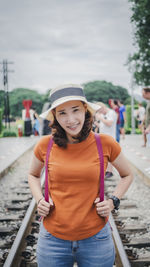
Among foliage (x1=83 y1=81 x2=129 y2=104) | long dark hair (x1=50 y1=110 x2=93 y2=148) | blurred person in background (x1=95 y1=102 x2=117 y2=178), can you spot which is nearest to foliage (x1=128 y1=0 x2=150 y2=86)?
blurred person in background (x1=95 y1=102 x2=117 y2=178)

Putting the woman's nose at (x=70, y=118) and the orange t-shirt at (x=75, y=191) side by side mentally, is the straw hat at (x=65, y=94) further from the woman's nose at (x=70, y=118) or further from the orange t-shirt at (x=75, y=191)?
the orange t-shirt at (x=75, y=191)

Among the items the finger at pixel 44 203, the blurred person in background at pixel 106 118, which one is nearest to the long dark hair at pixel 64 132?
the finger at pixel 44 203

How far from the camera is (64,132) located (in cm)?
183

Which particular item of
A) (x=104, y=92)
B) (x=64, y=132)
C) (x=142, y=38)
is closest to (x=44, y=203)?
(x=64, y=132)

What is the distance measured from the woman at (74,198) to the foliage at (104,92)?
9230cm

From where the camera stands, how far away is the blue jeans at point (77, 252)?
170 cm

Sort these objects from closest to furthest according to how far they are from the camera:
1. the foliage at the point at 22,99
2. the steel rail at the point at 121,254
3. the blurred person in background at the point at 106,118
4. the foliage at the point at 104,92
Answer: the steel rail at the point at 121,254
the blurred person in background at the point at 106,118
the foliage at the point at 104,92
the foliage at the point at 22,99

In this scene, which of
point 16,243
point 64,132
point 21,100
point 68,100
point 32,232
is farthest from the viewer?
point 21,100

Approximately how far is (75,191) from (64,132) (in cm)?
40

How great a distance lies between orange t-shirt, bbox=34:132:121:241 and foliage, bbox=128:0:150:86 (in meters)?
27.1

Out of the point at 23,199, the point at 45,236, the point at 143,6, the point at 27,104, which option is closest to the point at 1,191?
the point at 23,199

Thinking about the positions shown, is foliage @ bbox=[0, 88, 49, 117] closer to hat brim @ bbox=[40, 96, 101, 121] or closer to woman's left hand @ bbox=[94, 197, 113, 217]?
hat brim @ bbox=[40, 96, 101, 121]

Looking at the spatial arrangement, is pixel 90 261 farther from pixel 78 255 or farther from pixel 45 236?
pixel 45 236

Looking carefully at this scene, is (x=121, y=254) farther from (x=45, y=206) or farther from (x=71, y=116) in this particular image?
(x=71, y=116)
